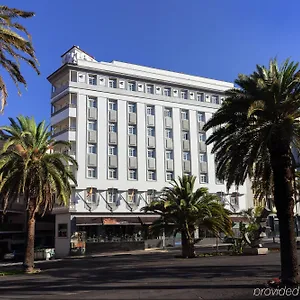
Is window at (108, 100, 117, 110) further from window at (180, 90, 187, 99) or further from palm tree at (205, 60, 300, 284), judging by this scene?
palm tree at (205, 60, 300, 284)

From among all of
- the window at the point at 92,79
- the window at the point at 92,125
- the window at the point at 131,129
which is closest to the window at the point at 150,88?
the window at the point at 131,129

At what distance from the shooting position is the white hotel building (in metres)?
49.9

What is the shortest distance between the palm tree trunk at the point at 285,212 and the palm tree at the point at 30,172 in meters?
14.0

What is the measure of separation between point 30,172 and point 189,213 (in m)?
12.2

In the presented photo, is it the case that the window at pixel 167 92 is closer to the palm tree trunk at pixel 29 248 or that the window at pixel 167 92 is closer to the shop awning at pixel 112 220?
the shop awning at pixel 112 220

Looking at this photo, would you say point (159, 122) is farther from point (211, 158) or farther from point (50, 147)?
point (50, 147)

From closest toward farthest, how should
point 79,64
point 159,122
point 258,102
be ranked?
point 258,102, point 79,64, point 159,122

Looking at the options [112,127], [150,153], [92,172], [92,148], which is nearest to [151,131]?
[150,153]

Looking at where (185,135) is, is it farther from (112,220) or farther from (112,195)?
(112,220)

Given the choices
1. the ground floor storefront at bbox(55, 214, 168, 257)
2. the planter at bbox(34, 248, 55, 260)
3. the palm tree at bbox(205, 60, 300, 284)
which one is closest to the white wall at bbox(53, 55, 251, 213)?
the ground floor storefront at bbox(55, 214, 168, 257)

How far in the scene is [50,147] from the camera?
2597 cm

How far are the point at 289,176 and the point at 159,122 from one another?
42.0 m

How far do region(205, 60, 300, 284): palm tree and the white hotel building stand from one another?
33579 mm

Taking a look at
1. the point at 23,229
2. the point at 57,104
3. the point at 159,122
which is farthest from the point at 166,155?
the point at 23,229
